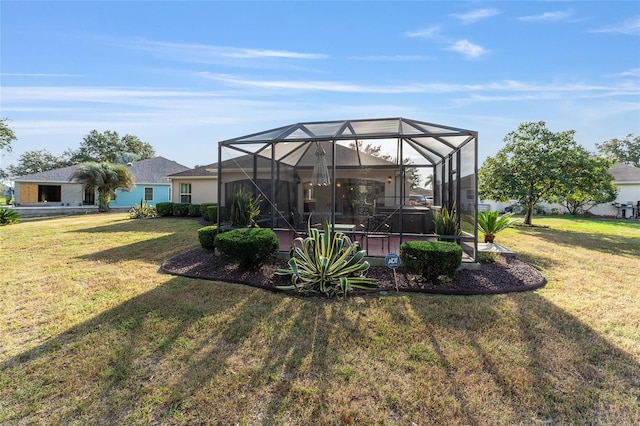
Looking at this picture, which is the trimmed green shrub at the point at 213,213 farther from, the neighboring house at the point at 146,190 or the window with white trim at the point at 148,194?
the window with white trim at the point at 148,194

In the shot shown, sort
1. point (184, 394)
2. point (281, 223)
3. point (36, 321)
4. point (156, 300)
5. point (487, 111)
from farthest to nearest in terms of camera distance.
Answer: point (487, 111)
point (281, 223)
point (156, 300)
point (36, 321)
point (184, 394)

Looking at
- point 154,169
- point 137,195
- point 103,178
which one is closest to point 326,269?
point 103,178

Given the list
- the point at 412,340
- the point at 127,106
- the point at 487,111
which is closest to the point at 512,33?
the point at 487,111

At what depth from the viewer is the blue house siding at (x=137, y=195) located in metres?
24.2

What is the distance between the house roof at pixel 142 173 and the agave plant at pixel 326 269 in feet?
72.8

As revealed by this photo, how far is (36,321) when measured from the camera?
12.0ft

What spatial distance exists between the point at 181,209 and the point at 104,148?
34.1 m

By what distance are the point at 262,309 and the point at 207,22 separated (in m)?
8.28

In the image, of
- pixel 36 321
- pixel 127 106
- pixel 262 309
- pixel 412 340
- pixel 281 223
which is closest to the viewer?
pixel 412 340

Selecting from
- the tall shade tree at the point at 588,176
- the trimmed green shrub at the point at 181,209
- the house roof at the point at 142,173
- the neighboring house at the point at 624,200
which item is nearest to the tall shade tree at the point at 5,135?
the house roof at the point at 142,173

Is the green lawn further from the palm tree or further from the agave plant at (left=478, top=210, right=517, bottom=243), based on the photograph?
the palm tree

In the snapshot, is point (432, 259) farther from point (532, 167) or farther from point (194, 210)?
point (194, 210)

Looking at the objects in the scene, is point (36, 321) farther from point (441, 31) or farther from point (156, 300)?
point (441, 31)

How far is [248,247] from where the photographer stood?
17.3ft
